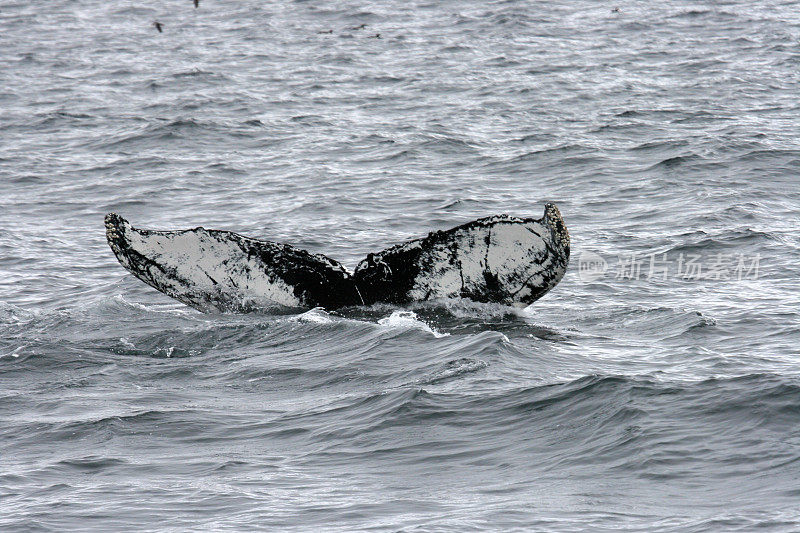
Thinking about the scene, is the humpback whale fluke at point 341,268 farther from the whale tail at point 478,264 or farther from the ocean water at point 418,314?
the ocean water at point 418,314

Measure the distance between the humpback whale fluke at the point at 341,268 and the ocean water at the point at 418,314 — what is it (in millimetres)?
261

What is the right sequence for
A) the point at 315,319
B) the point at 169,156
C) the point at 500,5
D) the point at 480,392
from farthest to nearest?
the point at 500,5 < the point at 169,156 < the point at 315,319 < the point at 480,392

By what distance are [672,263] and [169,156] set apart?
11.8m

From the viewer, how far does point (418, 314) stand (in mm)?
11195

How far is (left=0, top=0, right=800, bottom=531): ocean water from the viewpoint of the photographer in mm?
7551

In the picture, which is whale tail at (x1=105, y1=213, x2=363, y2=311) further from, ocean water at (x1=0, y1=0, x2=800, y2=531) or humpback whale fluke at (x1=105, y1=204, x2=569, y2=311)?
ocean water at (x1=0, y1=0, x2=800, y2=531)

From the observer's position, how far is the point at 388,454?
26.9 feet

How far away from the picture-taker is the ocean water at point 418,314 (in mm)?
7551

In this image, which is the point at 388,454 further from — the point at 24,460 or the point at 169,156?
the point at 169,156

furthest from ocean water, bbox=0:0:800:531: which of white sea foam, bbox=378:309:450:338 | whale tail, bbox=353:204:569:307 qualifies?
whale tail, bbox=353:204:569:307

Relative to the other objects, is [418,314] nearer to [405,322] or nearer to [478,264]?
[405,322]

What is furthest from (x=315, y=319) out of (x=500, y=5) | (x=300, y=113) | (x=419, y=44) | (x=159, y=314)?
(x=500, y=5)

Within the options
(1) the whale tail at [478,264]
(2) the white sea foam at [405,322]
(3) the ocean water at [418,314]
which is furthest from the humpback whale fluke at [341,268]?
(3) the ocean water at [418,314]

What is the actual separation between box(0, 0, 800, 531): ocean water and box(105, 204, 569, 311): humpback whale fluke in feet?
0.86
